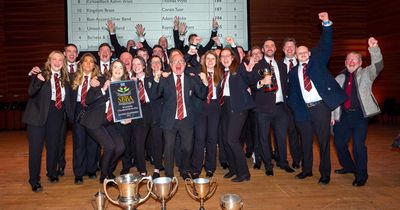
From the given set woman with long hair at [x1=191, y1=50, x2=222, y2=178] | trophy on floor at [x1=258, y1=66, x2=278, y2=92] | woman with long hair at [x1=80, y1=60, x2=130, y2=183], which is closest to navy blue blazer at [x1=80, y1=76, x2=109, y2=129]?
woman with long hair at [x1=80, y1=60, x2=130, y2=183]

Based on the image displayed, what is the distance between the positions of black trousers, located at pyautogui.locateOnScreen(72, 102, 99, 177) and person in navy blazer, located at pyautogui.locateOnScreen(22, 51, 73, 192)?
0.72 ft

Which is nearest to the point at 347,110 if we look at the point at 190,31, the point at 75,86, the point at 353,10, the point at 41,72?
the point at 75,86

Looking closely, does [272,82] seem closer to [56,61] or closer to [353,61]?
[353,61]

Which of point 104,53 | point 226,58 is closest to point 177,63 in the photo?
point 226,58

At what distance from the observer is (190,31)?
25.5 ft

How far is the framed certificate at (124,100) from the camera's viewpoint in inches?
160

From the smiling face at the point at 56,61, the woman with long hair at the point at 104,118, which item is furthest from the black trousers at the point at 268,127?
the smiling face at the point at 56,61

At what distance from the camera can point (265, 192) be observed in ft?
12.6

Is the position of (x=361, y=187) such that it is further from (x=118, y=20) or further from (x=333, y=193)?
(x=118, y=20)

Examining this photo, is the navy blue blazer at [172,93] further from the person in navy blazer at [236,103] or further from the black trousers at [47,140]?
the black trousers at [47,140]

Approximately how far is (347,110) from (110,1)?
5.54 m

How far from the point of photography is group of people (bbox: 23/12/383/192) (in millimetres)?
4038

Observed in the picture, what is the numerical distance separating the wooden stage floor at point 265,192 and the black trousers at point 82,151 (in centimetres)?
20

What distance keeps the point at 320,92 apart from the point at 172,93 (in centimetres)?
170
